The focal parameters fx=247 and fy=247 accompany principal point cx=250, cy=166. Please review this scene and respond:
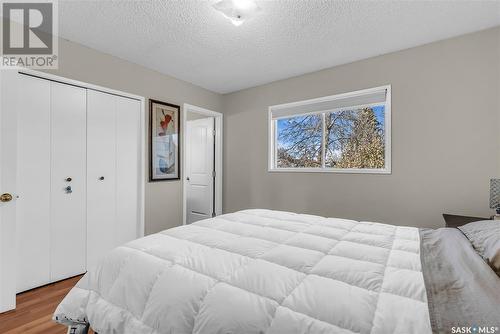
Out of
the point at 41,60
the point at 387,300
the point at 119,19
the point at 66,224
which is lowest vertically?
the point at 66,224

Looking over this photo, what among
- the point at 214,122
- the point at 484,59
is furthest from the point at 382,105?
the point at 214,122

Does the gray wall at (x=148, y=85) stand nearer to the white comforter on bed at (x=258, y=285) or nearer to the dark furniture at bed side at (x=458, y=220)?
the white comforter on bed at (x=258, y=285)

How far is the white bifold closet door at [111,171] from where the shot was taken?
2725 millimetres

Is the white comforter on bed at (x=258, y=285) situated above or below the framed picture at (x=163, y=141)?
below

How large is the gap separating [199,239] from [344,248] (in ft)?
2.73

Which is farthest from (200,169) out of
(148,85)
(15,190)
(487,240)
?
(487,240)

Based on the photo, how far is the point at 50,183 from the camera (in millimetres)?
2412

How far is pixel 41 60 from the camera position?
7.73 ft

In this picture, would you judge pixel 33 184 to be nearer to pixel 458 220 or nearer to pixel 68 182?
pixel 68 182

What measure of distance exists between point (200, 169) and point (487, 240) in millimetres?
3891

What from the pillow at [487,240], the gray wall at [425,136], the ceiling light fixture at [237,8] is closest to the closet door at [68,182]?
the ceiling light fixture at [237,8]

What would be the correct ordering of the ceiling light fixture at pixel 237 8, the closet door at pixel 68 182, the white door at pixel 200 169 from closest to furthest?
1. the ceiling light fixture at pixel 237 8
2. the closet door at pixel 68 182
3. the white door at pixel 200 169

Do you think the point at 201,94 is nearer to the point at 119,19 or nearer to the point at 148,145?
the point at 148,145

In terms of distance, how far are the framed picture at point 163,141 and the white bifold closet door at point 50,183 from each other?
806 millimetres
